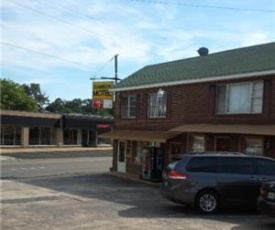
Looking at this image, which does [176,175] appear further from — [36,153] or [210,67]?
[36,153]

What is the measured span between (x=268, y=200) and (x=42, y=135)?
47208 millimetres

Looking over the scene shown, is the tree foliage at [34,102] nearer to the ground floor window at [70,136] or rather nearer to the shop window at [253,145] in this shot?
the ground floor window at [70,136]

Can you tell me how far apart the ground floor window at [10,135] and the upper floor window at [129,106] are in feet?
84.0

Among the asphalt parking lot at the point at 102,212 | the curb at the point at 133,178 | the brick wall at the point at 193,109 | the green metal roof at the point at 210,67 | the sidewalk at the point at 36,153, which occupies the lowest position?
the sidewalk at the point at 36,153

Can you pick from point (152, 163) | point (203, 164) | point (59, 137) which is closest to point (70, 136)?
point (59, 137)

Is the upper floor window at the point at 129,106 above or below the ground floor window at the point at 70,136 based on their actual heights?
above

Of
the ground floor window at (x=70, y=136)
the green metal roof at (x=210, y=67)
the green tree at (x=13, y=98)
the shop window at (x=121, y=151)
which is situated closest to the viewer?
the green metal roof at (x=210, y=67)

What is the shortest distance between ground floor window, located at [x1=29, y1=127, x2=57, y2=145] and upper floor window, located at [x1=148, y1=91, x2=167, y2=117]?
30.0m

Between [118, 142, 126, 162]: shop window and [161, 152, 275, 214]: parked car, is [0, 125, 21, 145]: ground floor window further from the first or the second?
[161, 152, 275, 214]: parked car

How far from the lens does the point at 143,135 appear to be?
27281 mm

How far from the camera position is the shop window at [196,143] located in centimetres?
2453

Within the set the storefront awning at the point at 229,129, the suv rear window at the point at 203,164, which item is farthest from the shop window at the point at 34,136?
the suv rear window at the point at 203,164

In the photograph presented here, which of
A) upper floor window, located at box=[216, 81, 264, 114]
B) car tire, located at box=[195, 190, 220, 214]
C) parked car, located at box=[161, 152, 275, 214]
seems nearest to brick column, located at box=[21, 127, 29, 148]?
upper floor window, located at box=[216, 81, 264, 114]

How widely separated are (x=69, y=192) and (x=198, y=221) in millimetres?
7137
